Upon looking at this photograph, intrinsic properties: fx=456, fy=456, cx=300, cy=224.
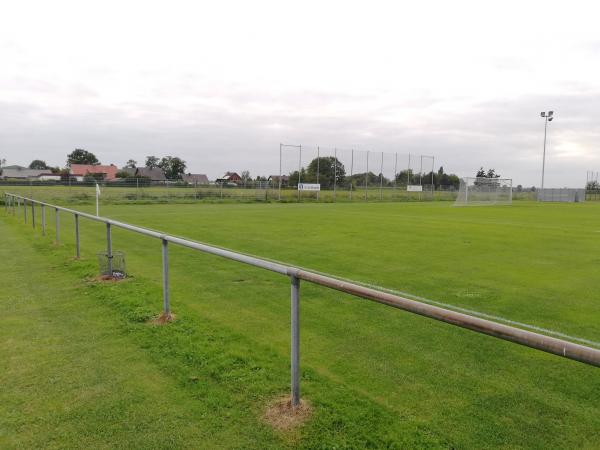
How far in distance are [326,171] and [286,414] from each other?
43366 millimetres

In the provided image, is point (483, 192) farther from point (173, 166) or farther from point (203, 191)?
point (173, 166)

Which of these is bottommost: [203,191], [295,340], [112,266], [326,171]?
[112,266]

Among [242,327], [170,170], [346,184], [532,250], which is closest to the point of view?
[242,327]

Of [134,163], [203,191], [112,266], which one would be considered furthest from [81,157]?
[112,266]

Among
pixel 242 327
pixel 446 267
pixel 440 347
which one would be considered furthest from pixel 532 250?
pixel 242 327

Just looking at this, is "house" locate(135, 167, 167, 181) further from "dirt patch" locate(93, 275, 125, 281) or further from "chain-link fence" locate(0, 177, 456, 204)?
"dirt patch" locate(93, 275, 125, 281)

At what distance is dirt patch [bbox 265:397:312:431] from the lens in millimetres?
3135

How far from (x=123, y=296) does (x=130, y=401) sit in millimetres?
3042

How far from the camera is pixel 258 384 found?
373 cm

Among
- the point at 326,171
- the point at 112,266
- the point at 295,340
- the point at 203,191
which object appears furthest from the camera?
→ the point at 326,171

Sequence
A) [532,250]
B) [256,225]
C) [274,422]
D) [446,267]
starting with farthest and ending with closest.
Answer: [256,225]
[532,250]
[446,267]
[274,422]

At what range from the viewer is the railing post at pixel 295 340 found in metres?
3.13

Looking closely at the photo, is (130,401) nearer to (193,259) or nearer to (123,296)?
(123,296)

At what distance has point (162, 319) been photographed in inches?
209
